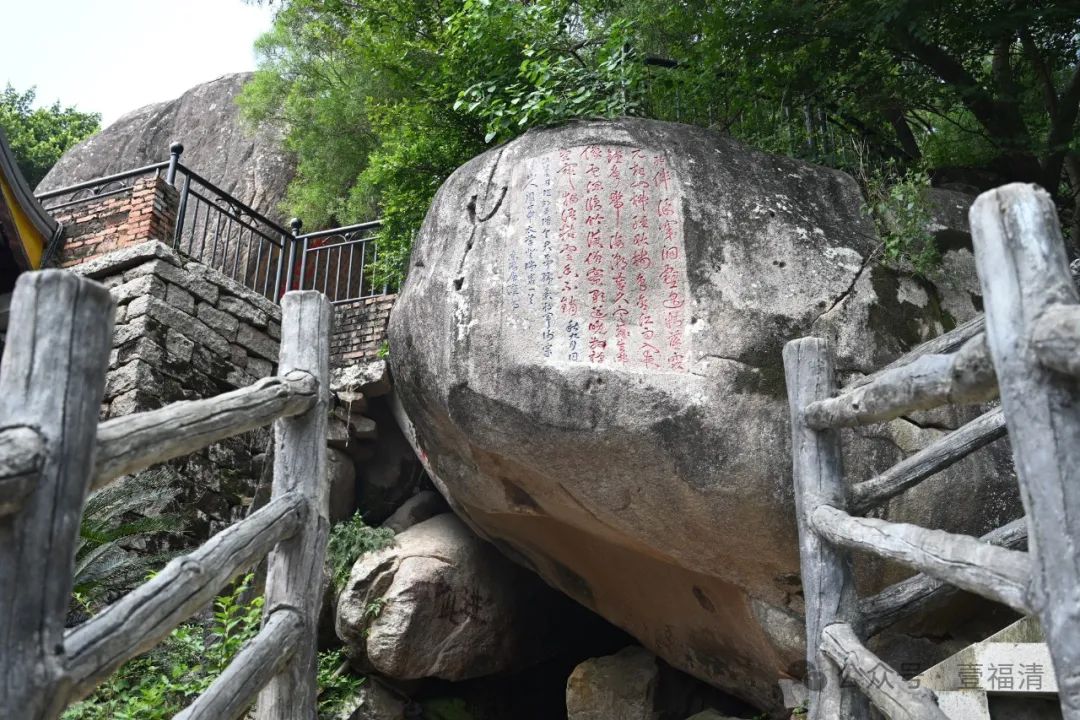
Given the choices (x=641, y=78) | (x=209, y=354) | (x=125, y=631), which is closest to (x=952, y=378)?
(x=125, y=631)

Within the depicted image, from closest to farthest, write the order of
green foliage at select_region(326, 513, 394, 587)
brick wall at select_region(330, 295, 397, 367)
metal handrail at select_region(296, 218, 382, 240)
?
green foliage at select_region(326, 513, 394, 587), brick wall at select_region(330, 295, 397, 367), metal handrail at select_region(296, 218, 382, 240)

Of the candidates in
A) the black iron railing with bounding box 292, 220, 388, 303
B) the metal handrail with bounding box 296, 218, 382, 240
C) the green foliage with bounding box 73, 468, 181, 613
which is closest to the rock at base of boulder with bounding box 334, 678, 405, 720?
the green foliage with bounding box 73, 468, 181, 613

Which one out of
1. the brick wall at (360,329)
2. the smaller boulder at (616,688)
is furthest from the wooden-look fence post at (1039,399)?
the brick wall at (360,329)

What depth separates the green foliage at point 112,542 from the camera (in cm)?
554

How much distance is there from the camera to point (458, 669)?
6.46 m

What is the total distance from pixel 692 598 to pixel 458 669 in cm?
184

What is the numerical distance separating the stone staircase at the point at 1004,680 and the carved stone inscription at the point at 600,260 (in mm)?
1744

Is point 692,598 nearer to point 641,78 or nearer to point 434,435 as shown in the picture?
point 434,435

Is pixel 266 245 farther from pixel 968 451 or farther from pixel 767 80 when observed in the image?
pixel 968 451

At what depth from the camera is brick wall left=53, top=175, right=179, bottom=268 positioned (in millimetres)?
7930

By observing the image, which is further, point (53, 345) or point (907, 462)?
point (907, 462)

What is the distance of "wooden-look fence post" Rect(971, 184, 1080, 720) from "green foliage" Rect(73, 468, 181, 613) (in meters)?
4.83

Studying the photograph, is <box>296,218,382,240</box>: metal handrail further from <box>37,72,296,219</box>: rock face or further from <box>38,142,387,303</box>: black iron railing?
<box>37,72,296,219</box>: rock face

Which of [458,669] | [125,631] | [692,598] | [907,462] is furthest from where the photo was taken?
[458,669]
